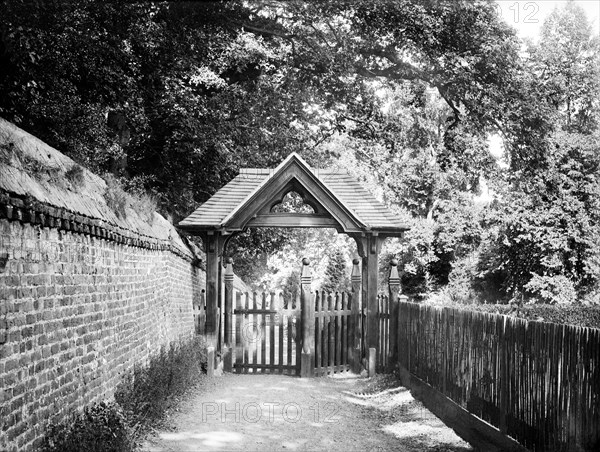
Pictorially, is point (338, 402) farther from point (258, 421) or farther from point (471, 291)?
point (471, 291)

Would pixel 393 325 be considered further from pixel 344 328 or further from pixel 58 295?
pixel 58 295

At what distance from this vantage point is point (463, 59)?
55.3ft

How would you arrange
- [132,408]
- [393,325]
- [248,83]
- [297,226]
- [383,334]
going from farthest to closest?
[248,83] → [383,334] → [297,226] → [393,325] → [132,408]

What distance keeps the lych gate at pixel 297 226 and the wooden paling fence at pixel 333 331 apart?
1.1 inches

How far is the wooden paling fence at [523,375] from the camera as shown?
5258 millimetres

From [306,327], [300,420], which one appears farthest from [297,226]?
[300,420]

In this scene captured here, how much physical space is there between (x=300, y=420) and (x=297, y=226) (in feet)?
16.8

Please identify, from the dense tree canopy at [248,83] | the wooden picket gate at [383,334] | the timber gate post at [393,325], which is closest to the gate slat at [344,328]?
the wooden picket gate at [383,334]

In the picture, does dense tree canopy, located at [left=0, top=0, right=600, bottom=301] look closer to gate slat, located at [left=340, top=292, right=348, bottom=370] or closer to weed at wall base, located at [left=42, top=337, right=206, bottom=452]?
weed at wall base, located at [left=42, top=337, right=206, bottom=452]

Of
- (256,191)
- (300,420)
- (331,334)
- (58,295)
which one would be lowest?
(300,420)

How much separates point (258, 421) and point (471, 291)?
28129 mm

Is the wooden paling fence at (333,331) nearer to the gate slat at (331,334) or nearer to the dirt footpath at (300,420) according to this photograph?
the gate slat at (331,334)

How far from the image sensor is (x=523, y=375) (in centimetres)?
648

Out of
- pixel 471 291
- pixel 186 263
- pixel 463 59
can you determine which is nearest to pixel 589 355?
pixel 186 263
